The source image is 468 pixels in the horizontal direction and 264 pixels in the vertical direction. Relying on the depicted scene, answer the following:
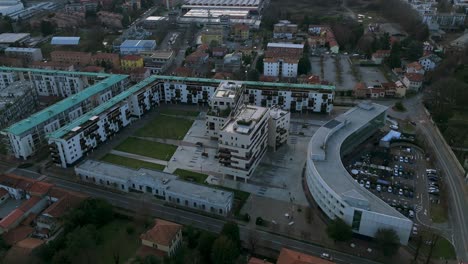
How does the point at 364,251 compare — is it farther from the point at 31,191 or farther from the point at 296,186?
the point at 31,191

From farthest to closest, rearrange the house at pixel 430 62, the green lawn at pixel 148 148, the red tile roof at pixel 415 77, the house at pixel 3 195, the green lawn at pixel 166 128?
the house at pixel 430 62, the red tile roof at pixel 415 77, the green lawn at pixel 166 128, the green lawn at pixel 148 148, the house at pixel 3 195

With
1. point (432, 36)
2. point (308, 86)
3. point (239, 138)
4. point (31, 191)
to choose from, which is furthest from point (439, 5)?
point (31, 191)

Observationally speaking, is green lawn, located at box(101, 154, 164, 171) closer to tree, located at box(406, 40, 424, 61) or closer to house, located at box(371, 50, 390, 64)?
house, located at box(371, 50, 390, 64)

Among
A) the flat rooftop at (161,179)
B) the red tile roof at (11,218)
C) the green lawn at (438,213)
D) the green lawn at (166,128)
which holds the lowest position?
the green lawn at (438,213)

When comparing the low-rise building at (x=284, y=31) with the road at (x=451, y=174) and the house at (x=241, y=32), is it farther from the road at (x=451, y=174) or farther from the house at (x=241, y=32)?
the road at (x=451, y=174)

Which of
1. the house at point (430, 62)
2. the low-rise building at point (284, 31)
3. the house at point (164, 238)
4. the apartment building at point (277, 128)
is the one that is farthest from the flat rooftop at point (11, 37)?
the house at point (430, 62)

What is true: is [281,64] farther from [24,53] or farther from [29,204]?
[24,53]

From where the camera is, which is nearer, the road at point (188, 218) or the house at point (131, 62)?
the road at point (188, 218)

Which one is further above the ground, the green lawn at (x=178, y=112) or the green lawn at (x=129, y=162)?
the green lawn at (x=178, y=112)
